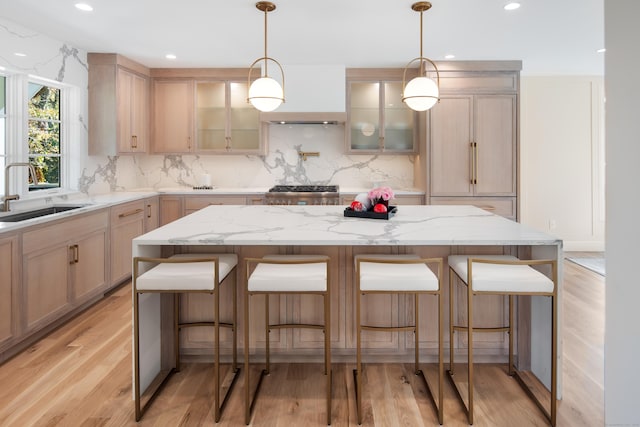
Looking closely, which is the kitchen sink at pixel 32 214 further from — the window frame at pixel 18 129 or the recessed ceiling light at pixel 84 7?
the recessed ceiling light at pixel 84 7

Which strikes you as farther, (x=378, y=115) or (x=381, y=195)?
(x=378, y=115)

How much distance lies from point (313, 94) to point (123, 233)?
249cm

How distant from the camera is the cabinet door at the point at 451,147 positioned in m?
4.88

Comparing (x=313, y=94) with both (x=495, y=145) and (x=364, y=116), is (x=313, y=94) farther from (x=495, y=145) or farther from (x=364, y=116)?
(x=495, y=145)

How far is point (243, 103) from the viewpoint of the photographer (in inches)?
209

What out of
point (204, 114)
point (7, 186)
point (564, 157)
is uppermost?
point (204, 114)

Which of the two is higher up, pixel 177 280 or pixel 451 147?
pixel 451 147

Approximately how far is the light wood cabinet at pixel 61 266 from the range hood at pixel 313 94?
89.1 inches

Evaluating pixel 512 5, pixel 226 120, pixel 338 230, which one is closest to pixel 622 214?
pixel 338 230

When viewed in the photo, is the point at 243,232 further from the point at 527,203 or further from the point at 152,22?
the point at 527,203

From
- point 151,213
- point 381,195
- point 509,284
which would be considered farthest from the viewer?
point 151,213

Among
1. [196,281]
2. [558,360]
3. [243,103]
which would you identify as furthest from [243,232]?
[243,103]

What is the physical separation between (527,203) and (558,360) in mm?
4055

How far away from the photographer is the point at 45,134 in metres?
4.18
